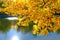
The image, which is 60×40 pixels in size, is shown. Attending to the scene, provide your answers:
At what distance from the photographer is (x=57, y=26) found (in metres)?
2.97

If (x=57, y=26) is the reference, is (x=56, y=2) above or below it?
above

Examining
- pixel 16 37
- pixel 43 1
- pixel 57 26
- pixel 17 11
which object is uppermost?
pixel 43 1

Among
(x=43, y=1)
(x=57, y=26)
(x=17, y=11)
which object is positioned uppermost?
(x=43, y=1)

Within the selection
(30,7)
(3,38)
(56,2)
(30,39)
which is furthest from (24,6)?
(3,38)

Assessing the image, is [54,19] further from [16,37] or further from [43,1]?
[16,37]

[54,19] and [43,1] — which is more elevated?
[43,1]

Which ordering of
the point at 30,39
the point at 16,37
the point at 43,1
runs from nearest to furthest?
the point at 43,1 → the point at 30,39 → the point at 16,37

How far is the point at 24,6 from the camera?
2.89m

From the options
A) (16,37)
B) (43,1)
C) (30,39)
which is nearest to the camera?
(43,1)

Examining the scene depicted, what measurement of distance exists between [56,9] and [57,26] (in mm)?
272

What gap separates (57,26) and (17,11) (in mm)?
681

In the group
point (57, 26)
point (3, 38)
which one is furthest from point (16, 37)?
point (57, 26)

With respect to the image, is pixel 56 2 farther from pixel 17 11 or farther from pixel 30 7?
pixel 17 11

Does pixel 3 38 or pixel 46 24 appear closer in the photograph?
pixel 46 24
